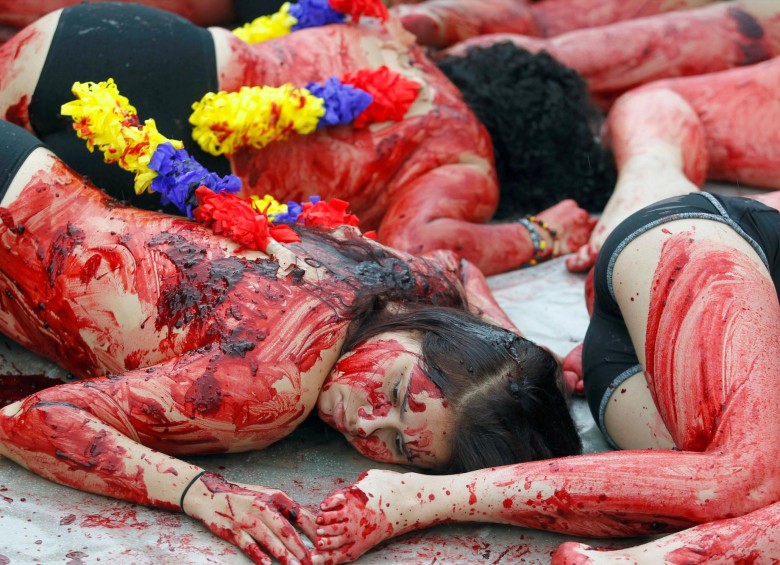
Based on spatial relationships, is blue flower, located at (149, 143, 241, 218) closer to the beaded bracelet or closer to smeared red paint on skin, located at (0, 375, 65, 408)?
smeared red paint on skin, located at (0, 375, 65, 408)

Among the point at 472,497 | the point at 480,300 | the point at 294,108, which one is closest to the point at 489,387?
the point at 472,497

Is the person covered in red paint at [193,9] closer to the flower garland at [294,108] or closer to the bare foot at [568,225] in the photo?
the flower garland at [294,108]

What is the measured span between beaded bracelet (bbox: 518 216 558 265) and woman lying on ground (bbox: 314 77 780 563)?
138cm

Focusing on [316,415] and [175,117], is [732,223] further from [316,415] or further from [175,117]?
[175,117]

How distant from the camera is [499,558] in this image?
2668mm

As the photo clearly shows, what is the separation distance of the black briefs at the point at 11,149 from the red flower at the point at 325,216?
846 mm

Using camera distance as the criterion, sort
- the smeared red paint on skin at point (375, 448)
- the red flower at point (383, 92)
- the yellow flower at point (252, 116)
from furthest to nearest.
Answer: the red flower at point (383, 92) → the yellow flower at point (252, 116) → the smeared red paint on skin at point (375, 448)

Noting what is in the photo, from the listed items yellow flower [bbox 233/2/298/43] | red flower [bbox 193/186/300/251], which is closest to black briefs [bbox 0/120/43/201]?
red flower [bbox 193/186/300/251]

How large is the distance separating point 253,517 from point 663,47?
12.0 ft

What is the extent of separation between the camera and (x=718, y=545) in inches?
93.0

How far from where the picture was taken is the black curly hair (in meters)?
4.74

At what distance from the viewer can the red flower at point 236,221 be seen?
308 cm

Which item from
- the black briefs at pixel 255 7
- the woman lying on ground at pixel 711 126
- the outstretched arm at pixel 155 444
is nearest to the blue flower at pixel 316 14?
the black briefs at pixel 255 7

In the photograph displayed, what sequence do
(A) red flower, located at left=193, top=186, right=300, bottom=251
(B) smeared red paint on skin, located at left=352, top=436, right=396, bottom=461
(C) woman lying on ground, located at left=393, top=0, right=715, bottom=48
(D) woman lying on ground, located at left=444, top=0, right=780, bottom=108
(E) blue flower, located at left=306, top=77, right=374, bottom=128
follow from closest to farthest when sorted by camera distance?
(B) smeared red paint on skin, located at left=352, top=436, right=396, bottom=461 < (A) red flower, located at left=193, top=186, right=300, bottom=251 < (E) blue flower, located at left=306, top=77, right=374, bottom=128 < (D) woman lying on ground, located at left=444, top=0, right=780, bottom=108 < (C) woman lying on ground, located at left=393, top=0, right=715, bottom=48
